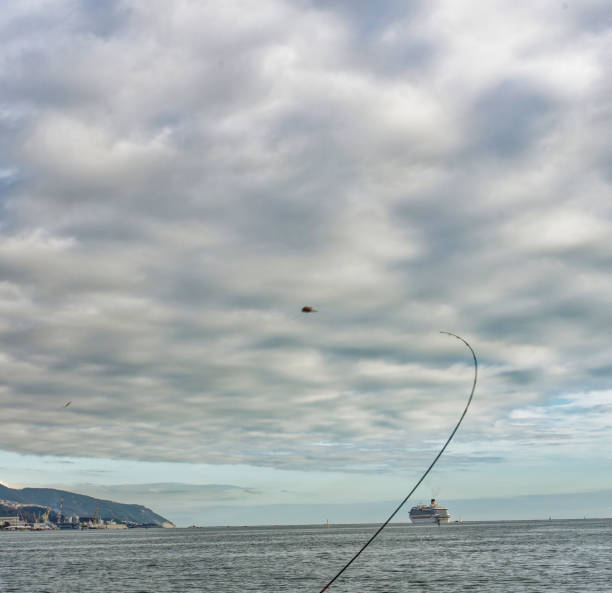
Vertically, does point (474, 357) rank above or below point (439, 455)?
above

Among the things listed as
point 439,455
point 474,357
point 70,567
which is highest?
point 474,357

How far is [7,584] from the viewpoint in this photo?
336 ft

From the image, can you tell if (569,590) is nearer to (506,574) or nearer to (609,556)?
(506,574)

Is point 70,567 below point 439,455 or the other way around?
below

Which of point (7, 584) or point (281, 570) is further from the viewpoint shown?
point (281, 570)

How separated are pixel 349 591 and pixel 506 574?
30.4 meters

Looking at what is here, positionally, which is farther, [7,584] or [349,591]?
[7,584]

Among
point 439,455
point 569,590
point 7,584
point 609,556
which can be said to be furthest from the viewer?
point 609,556

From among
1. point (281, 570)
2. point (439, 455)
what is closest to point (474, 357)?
point (439, 455)

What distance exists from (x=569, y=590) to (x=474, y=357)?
51.6m

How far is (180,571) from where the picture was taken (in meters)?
124

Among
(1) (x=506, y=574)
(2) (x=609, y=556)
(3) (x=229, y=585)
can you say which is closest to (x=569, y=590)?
(1) (x=506, y=574)

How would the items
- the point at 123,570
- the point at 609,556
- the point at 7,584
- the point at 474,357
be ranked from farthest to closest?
the point at 609,556, the point at 123,570, the point at 7,584, the point at 474,357

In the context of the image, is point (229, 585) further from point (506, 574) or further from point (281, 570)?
point (506, 574)
